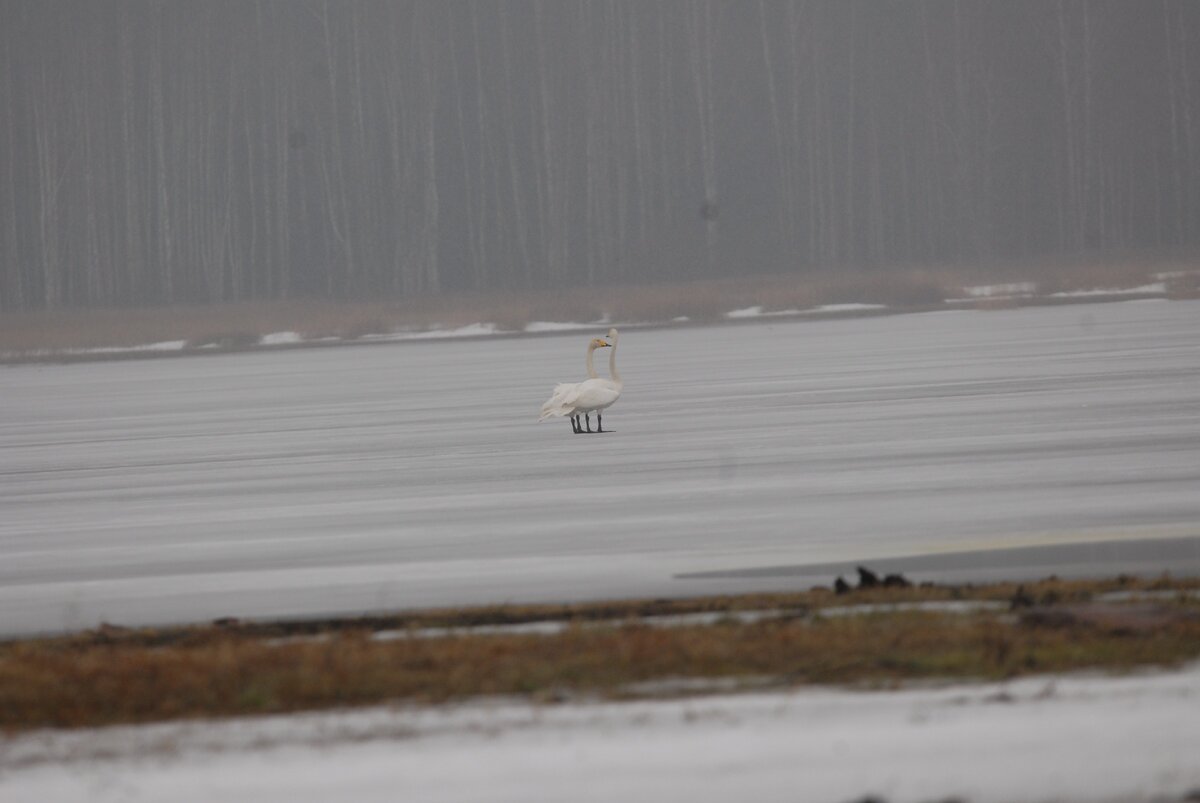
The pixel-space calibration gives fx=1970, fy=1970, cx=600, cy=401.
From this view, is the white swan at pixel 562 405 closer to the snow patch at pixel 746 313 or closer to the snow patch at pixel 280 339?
the snow patch at pixel 746 313

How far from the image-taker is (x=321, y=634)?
31.1 ft

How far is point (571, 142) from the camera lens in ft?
303

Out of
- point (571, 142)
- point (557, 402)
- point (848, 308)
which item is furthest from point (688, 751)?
point (571, 142)

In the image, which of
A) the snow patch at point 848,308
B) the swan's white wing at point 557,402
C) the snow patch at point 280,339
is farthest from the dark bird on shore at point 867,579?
the snow patch at point 280,339

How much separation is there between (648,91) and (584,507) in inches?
3178

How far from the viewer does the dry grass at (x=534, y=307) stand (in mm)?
69062

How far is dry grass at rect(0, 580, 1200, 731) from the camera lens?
768 cm

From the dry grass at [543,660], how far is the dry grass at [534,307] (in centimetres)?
5460

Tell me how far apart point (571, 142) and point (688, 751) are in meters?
86.7

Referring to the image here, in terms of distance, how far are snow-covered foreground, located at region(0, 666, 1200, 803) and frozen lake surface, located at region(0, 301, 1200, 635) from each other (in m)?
3.21

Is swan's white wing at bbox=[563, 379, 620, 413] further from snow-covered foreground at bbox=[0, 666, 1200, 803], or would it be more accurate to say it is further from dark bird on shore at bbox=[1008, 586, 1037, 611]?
snow-covered foreground at bbox=[0, 666, 1200, 803]

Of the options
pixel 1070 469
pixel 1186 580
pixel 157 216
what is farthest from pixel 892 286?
pixel 1186 580

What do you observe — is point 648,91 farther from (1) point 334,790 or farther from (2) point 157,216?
(1) point 334,790

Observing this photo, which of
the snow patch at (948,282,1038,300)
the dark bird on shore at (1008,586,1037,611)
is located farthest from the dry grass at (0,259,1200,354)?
the dark bird on shore at (1008,586,1037,611)
